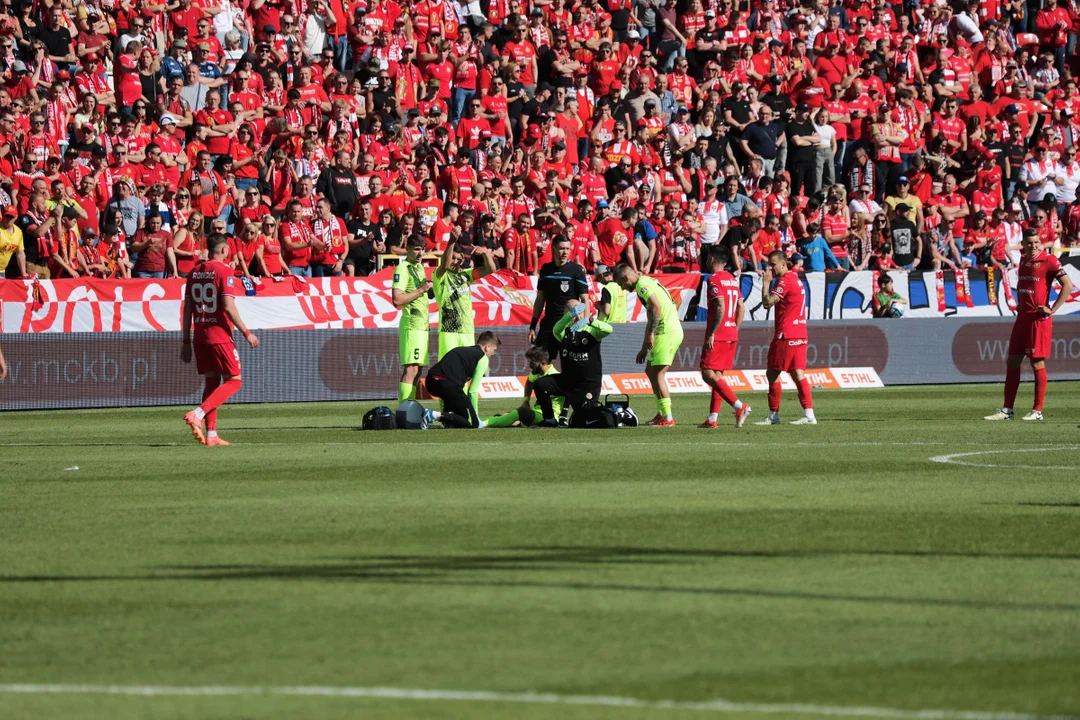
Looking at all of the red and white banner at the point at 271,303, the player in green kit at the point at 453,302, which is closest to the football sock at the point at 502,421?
the player in green kit at the point at 453,302

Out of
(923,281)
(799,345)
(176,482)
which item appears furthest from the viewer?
(923,281)

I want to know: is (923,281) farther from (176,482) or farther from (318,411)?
(176,482)

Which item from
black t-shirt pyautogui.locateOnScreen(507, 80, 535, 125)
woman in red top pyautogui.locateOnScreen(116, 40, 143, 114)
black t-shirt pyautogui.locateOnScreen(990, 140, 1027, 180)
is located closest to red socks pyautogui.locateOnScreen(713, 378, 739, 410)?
woman in red top pyautogui.locateOnScreen(116, 40, 143, 114)

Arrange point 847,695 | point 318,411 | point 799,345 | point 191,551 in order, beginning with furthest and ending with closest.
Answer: point 318,411 < point 799,345 < point 191,551 < point 847,695

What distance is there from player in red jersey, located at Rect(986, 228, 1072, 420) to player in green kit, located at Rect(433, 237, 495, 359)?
6.24 metres

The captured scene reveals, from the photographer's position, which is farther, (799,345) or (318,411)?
(318,411)

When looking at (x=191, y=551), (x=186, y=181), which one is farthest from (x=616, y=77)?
(x=191, y=551)

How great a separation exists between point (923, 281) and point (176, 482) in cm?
2128

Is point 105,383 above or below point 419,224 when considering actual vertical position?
below

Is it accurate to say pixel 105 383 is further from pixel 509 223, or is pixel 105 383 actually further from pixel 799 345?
pixel 799 345

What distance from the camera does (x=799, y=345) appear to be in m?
19.0

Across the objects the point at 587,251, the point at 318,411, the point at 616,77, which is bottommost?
the point at 318,411

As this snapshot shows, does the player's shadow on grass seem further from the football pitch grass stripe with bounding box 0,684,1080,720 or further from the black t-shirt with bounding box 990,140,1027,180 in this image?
the black t-shirt with bounding box 990,140,1027,180

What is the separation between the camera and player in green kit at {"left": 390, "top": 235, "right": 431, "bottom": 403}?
65.1 feet
